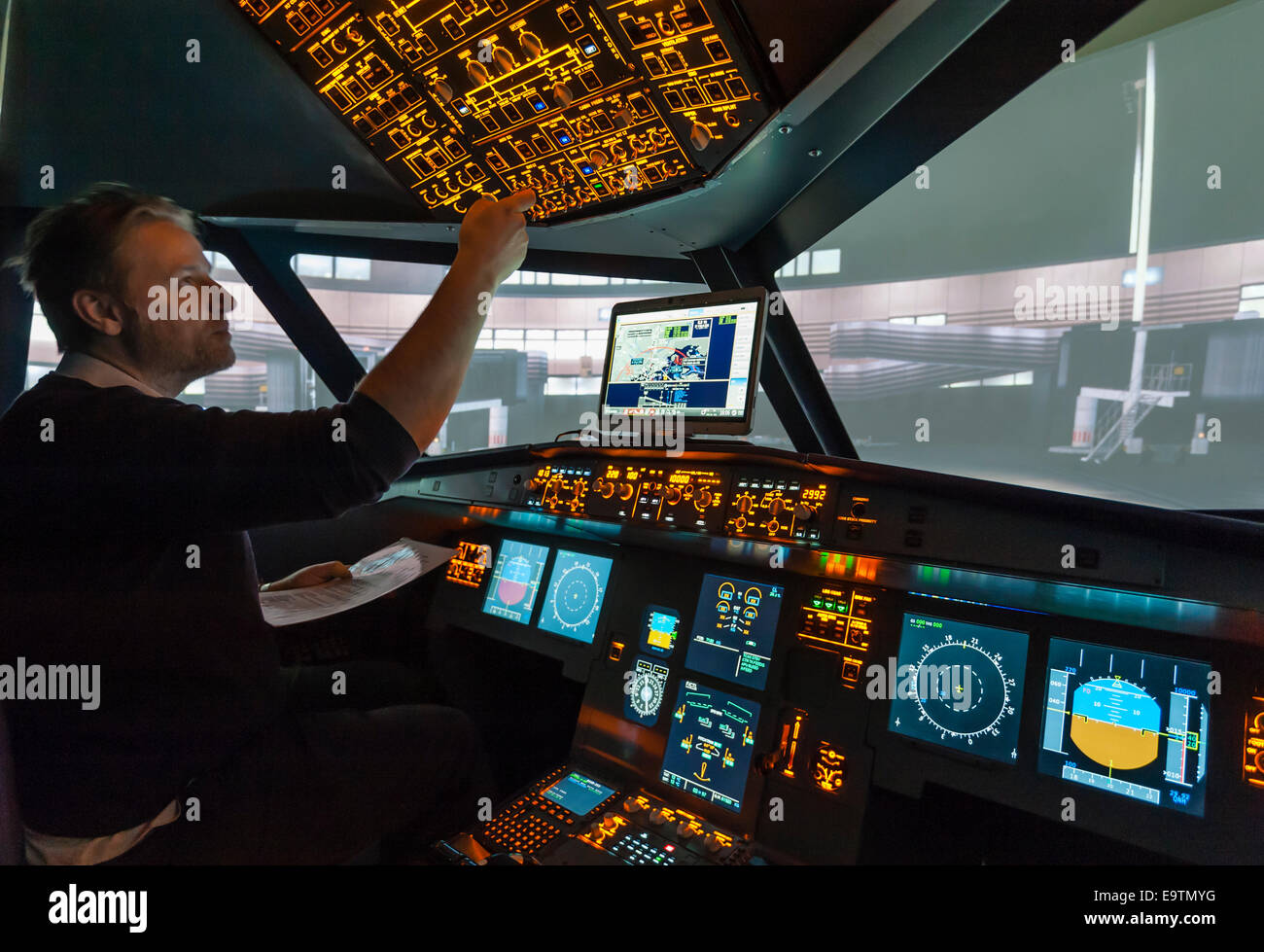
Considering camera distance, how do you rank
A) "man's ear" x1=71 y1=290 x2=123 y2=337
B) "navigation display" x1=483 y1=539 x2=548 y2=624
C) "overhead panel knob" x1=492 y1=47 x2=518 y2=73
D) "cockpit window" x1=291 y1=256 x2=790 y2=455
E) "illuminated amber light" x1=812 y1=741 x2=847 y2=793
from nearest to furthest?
"man's ear" x1=71 y1=290 x2=123 y2=337 → "overhead panel knob" x1=492 y1=47 x2=518 y2=73 → "illuminated amber light" x1=812 y1=741 x2=847 y2=793 → "navigation display" x1=483 y1=539 x2=548 y2=624 → "cockpit window" x1=291 y1=256 x2=790 y2=455

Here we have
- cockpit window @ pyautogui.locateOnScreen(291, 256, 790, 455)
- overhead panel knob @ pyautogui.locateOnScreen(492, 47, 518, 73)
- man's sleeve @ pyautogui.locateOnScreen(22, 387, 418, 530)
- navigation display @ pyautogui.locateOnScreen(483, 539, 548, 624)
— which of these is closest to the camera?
man's sleeve @ pyautogui.locateOnScreen(22, 387, 418, 530)

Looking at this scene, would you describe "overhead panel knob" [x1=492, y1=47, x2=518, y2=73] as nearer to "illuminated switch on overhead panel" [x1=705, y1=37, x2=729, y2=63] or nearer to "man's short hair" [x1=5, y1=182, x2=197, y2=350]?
"illuminated switch on overhead panel" [x1=705, y1=37, x2=729, y2=63]

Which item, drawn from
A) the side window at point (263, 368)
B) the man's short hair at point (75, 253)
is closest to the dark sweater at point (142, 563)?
the man's short hair at point (75, 253)

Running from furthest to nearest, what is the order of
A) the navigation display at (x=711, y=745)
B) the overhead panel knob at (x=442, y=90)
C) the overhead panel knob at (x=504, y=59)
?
the navigation display at (x=711, y=745)
the overhead panel knob at (x=442, y=90)
the overhead panel knob at (x=504, y=59)

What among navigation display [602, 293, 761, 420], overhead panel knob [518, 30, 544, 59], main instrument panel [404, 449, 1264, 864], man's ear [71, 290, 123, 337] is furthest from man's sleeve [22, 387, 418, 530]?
navigation display [602, 293, 761, 420]

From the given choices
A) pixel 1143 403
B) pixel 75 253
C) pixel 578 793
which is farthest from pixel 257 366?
pixel 1143 403

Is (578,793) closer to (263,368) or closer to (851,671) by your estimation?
(851,671)

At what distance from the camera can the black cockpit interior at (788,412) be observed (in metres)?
1.19

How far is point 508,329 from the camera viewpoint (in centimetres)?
265

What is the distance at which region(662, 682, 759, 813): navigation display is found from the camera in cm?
167

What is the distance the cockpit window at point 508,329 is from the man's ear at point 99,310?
144cm

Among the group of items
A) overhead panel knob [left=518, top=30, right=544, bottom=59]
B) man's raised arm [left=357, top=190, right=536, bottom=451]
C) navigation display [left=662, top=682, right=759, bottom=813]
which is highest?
overhead panel knob [left=518, top=30, right=544, bottom=59]

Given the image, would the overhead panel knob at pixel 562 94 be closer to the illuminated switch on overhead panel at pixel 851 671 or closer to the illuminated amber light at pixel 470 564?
the illuminated switch on overhead panel at pixel 851 671

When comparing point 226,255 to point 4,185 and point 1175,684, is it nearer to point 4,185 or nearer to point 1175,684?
point 4,185
